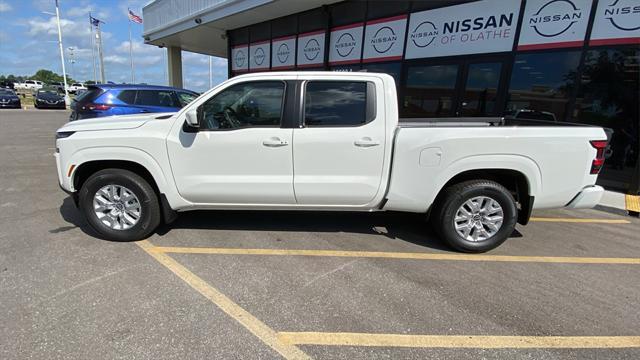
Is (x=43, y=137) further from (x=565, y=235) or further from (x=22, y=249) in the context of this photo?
(x=565, y=235)

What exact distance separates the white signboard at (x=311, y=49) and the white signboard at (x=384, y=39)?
6.07 ft

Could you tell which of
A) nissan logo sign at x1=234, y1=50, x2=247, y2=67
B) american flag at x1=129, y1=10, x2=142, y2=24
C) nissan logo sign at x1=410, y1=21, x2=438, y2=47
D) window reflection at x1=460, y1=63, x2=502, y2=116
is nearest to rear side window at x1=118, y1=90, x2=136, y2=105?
nissan logo sign at x1=410, y1=21, x2=438, y2=47

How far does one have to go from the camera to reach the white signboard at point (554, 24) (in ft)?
22.3

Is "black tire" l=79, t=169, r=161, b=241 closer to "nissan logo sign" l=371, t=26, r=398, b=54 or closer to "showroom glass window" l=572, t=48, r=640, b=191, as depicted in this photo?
"showroom glass window" l=572, t=48, r=640, b=191

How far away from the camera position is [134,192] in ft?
12.0

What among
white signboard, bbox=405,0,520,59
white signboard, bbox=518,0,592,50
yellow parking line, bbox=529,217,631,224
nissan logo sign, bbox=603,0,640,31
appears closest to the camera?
yellow parking line, bbox=529,217,631,224

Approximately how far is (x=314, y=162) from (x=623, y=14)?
6988 mm

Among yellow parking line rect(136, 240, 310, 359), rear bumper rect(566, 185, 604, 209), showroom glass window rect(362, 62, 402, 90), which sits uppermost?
showroom glass window rect(362, 62, 402, 90)

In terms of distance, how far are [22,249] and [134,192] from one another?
125 centimetres

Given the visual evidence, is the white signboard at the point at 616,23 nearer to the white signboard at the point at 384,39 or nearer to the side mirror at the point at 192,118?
A: the white signboard at the point at 384,39

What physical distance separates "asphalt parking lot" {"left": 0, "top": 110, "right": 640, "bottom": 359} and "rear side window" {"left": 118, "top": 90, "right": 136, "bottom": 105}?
4.52 m

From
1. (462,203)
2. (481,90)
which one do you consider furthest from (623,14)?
(462,203)

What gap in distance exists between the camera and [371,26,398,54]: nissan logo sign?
9.70 m

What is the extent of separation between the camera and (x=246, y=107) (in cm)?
365
